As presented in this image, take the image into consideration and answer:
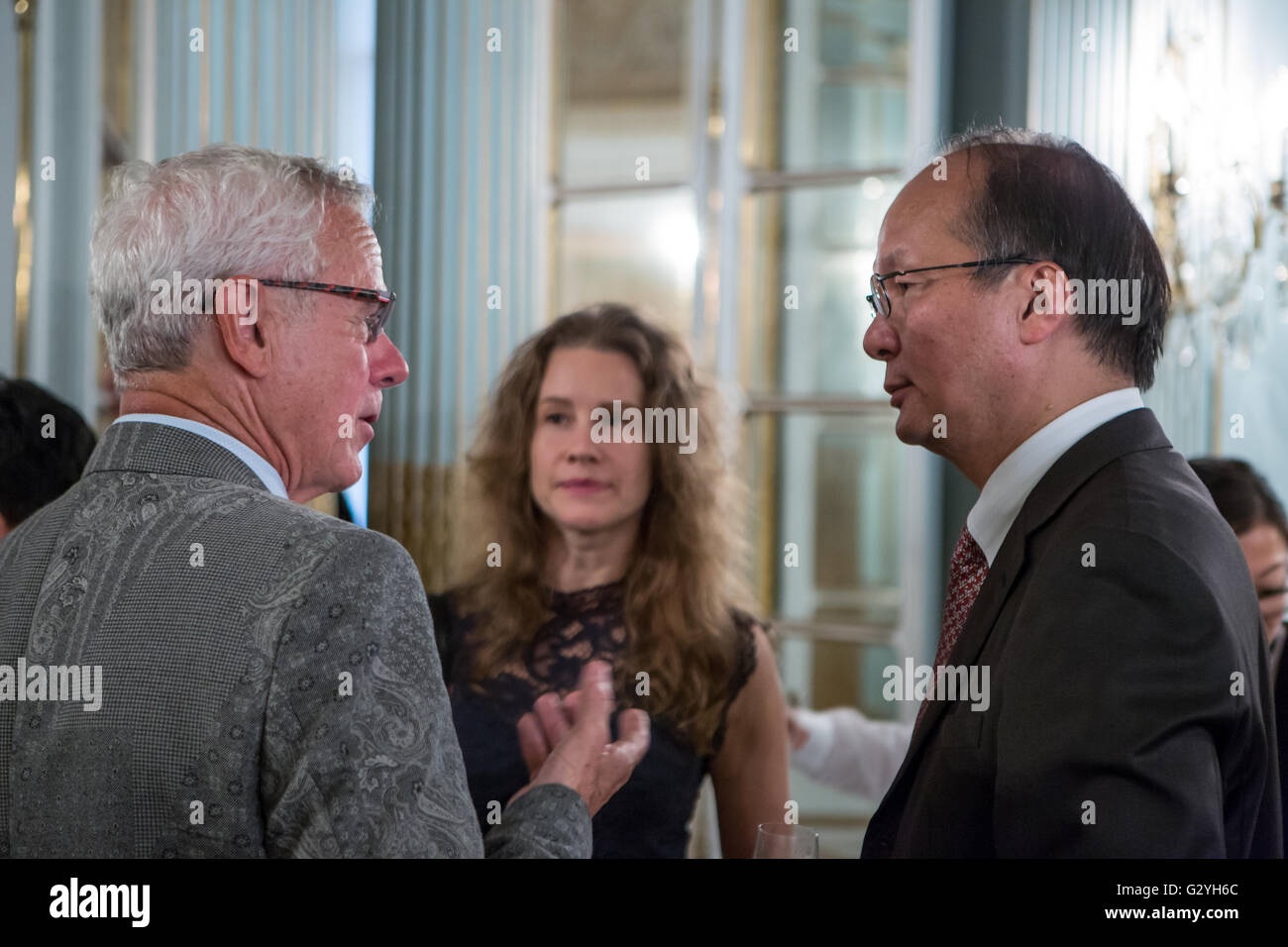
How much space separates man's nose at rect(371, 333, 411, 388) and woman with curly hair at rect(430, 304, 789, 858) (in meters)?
0.66

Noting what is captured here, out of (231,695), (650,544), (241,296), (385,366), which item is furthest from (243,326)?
(650,544)

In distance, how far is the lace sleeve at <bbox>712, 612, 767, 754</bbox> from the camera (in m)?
1.74

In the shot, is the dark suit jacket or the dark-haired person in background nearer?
the dark suit jacket

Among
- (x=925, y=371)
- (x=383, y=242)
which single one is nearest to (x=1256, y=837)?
(x=925, y=371)

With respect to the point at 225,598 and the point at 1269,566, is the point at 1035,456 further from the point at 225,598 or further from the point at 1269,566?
the point at 1269,566

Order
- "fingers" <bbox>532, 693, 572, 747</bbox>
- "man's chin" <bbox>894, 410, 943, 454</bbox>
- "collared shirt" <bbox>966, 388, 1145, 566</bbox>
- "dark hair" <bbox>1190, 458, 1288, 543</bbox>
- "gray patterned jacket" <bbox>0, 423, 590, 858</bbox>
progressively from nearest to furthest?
Result: 1. "gray patterned jacket" <bbox>0, 423, 590, 858</bbox>
2. "collared shirt" <bbox>966, 388, 1145, 566</bbox>
3. "man's chin" <bbox>894, 410, 943, 454</bbox>
4. "fingers" <bbox>532, 693, 572, 747</bbox>
5. "dark hair" <bbox>1190, 458, 1288, 543</bbox>

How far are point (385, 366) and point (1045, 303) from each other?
0.65m

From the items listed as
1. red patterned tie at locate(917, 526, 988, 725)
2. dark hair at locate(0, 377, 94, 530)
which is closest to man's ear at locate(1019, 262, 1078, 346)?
red patterned tie at locate(917, 526, 988, 725)

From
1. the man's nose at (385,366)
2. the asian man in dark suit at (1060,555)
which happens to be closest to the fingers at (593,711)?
the asian man in dark suit at (1060,555)

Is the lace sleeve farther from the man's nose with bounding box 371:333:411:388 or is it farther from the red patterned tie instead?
the man's nose with bounding box 371:333:411:388

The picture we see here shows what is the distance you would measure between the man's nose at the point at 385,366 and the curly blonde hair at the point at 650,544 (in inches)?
26.8

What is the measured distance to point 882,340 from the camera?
4.14 feet

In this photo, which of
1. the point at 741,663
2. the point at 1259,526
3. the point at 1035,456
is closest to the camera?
the point at 1035,456

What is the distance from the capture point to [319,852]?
2.98 feet
